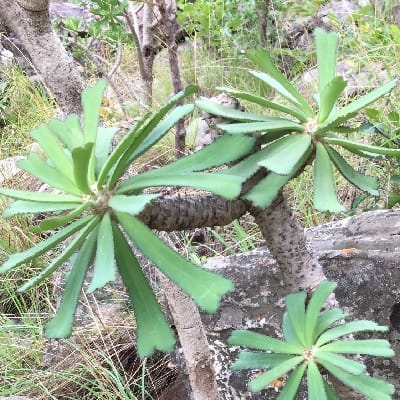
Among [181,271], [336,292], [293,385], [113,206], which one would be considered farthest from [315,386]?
[336,292]

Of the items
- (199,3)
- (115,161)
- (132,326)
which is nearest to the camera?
(115,161)

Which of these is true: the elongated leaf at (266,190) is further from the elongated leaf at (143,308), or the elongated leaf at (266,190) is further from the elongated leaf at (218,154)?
the elongated leaf at (143,308)

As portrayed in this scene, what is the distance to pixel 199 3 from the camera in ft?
11.6

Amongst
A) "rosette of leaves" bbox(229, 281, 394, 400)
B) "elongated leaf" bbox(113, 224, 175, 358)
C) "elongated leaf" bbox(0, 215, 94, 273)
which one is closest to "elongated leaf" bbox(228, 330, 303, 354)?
"rosette of leaves" bbox(229, 281, 394, 400)

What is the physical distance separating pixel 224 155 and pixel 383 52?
8.41 feet

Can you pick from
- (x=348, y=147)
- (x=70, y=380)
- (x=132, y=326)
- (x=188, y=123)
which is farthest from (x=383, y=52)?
(x=348, y=147)

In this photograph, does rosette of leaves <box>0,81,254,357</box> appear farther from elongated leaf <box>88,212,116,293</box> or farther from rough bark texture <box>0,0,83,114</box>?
rough bark texture <box>0,0,83,114</box>

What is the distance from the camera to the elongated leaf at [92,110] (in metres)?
0.67

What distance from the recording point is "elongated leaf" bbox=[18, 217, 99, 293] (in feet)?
1.99

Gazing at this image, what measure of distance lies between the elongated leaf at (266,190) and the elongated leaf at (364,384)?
8.7 inches

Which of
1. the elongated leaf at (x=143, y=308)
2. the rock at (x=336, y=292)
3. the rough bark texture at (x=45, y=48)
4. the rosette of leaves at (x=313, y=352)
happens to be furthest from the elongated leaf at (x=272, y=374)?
the rough bark texture at (x=45, y=48)

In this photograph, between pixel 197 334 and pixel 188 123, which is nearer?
pixel 197 334

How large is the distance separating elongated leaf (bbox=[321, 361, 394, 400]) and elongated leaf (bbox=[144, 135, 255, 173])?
285 millimetres

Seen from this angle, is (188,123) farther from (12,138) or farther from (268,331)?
(268,331)
